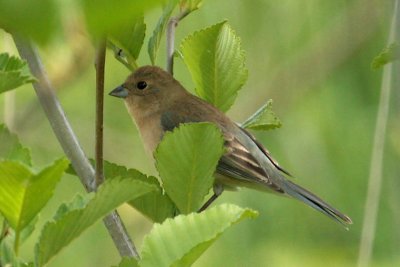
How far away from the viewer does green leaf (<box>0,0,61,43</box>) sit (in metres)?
0.67

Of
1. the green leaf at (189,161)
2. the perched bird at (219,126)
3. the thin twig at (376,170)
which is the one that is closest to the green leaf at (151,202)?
the green leaf at (189,161)

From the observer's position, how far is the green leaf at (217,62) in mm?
2332

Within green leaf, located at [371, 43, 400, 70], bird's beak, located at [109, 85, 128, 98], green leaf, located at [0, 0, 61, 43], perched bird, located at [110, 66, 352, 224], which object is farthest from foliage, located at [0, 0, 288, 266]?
bird's beak, located at [109, 85, 128, 98]

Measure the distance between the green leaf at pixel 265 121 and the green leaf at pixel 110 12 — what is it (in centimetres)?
170

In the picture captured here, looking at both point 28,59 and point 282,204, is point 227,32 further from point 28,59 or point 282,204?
point 282,204

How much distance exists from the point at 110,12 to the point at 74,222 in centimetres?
63

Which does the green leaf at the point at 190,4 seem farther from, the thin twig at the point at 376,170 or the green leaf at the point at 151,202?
the thin twig at the point at 376,170

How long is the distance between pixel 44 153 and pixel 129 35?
129 inches

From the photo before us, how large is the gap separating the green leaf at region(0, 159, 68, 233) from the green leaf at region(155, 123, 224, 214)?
0.50 m

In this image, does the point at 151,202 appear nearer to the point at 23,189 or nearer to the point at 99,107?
the point at 99,107

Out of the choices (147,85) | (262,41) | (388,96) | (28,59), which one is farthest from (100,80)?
(262,41)

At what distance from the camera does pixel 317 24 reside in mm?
5199

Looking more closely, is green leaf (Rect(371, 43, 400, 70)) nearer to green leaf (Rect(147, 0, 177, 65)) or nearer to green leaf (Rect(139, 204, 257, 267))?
green leaf (Rect(147, 0, 177, 65))

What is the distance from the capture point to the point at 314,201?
379cm
